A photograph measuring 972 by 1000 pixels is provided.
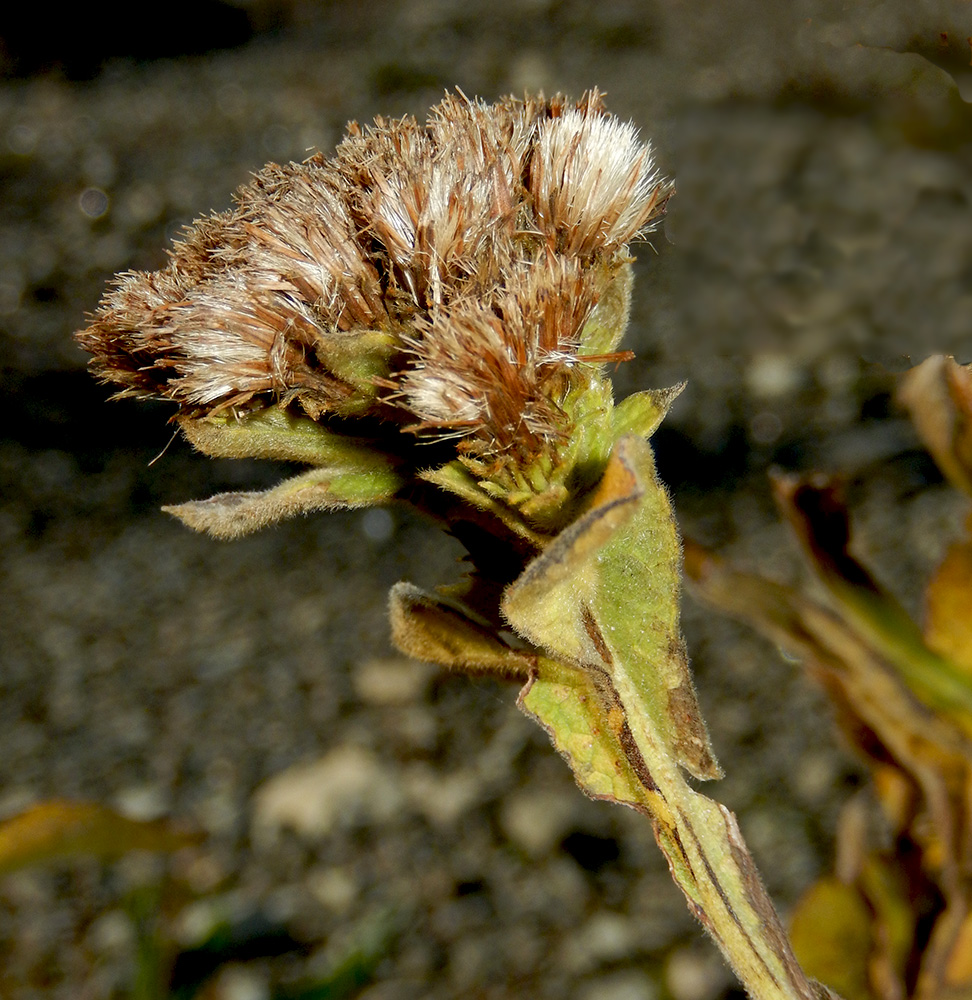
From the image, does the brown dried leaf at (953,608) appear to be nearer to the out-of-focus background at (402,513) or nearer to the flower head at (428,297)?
the out-of-focus background at (402,513)

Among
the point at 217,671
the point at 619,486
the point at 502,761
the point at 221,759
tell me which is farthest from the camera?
the point at 217,671

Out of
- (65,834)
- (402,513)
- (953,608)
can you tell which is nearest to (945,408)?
(953,608)

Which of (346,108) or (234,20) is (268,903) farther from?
(234,20)

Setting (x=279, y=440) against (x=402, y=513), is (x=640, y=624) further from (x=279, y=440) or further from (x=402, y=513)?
(x=402, y=513)

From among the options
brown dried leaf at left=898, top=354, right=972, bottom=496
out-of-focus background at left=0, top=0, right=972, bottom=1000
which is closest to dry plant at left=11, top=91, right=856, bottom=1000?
brown dried leaf at left=898, top=354, right=972, bottom=496

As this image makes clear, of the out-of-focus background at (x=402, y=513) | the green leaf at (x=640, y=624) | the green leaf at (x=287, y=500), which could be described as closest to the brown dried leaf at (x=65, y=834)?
the out-of-focus background at (x=402, y=513)

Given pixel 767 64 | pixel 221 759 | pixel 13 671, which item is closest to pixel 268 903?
pixel 221 759
